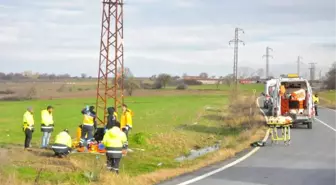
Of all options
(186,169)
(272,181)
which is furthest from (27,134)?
(272,181)

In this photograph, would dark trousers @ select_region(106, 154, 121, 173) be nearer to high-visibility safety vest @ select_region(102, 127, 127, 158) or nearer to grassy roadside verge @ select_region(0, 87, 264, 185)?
high-visibility safety vest @ select_region(102, 127, 127, 158)

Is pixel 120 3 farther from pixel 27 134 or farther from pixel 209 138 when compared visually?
pixel 27 134

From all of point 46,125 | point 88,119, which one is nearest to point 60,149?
point 88,119

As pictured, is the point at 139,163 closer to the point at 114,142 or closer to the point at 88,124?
the point at 88,124

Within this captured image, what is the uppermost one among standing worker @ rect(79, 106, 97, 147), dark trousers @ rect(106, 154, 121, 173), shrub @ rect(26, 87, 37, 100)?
standing worker @ rect(79, 106, 97, 147)

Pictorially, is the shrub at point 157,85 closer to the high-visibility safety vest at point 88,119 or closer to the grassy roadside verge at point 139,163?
the grassy roadside verge at point 139,163

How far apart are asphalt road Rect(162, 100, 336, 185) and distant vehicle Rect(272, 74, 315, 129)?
20.5 ft

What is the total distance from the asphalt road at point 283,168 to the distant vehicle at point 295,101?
625cm

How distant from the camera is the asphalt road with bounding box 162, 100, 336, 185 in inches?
478

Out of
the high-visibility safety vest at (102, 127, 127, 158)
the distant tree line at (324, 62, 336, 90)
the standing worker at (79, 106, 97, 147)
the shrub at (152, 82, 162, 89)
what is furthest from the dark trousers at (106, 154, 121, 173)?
the distant tree line at (324, 62, 336, 90)

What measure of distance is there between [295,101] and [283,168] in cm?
1446

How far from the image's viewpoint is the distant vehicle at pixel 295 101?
90.6ft

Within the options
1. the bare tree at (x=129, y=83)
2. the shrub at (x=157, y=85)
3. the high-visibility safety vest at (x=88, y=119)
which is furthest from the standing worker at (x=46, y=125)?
the shrub at (x=157, y=85)

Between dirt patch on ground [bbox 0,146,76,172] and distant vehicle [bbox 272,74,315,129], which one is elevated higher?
distant vehicle [bbox 272,74,315,129]
